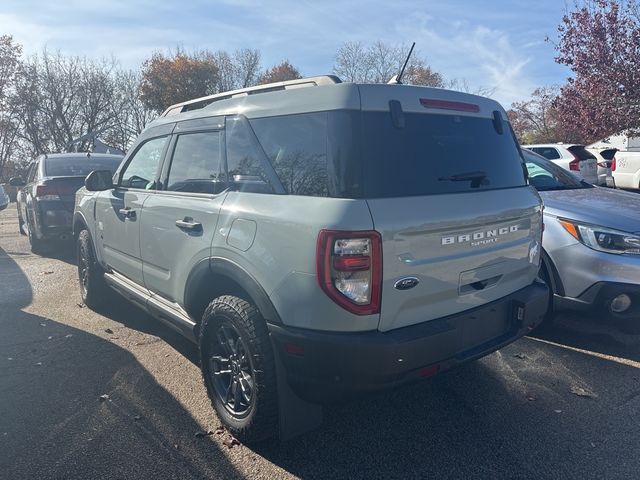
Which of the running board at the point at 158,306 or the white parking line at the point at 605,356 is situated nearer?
the running board at the point at 158,306

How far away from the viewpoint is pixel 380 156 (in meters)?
2.51

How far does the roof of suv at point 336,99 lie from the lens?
2533mm

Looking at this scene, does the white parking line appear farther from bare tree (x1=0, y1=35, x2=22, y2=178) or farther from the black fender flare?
bare tree (x1=0, y1=35, x2=22, y2=178)

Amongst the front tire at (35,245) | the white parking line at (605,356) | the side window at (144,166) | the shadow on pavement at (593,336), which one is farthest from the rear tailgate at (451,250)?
the front tire at (35,245)

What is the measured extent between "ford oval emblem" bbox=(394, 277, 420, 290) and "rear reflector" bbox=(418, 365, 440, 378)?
16.4 inches

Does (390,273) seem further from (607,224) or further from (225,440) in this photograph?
(607,224)

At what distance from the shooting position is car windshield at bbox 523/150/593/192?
5.23 m

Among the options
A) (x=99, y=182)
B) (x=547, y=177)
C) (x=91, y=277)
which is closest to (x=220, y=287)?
(x=99, y=182)

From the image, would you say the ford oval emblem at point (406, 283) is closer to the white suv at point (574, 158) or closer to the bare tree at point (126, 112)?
the white suv at point (574, 158)

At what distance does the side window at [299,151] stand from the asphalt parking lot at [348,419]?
1.32m

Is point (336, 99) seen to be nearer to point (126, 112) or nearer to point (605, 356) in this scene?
point (605, 356)

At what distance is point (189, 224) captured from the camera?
3.21m

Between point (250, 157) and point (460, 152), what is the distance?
1213 mm

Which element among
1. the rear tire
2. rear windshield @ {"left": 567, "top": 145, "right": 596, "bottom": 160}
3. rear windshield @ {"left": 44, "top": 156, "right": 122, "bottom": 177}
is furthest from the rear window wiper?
rear windshield @ {"left": 567, "top": 145, "right": 596, "bottom": 160}
